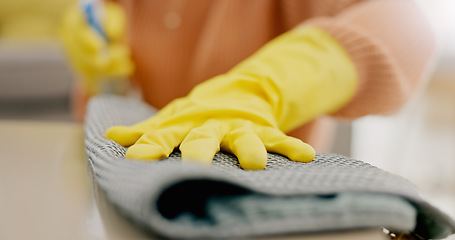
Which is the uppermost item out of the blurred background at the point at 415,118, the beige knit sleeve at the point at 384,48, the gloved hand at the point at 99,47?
the beige knit sleeve at the point at 384,48

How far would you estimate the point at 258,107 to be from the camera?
0.41 m

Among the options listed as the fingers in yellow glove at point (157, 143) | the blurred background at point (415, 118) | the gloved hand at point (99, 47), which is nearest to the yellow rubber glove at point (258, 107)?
the fingers in yellow glove at point (157, 143)

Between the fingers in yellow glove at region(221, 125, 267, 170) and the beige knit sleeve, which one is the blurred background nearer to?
the beige knit sleeve

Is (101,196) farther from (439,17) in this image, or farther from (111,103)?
(439,17)

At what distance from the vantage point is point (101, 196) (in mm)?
308

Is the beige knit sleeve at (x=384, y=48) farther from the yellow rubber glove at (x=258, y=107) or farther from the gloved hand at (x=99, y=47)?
the gloved hand at (x=99, y=47)

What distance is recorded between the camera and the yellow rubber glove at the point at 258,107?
319 mm

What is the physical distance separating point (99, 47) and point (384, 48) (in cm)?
52

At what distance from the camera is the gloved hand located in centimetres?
88

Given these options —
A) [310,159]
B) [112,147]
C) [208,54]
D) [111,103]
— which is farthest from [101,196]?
[208,54]

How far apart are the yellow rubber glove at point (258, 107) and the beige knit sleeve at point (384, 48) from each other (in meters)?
0.02

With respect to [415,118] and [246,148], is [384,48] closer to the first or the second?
[246,148]

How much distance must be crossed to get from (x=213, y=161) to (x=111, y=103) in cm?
26

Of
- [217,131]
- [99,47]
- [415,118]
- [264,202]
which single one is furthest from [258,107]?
[415,118]
